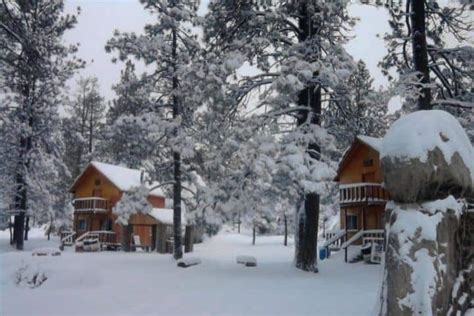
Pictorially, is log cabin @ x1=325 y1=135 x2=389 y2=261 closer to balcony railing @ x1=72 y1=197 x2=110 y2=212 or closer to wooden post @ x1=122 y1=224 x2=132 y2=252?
wooden post @ x1=122 y1=224 x2=132 y2=252

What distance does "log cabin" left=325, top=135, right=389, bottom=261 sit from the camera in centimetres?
2228

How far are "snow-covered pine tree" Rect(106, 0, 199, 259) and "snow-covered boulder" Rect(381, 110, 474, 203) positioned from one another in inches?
589

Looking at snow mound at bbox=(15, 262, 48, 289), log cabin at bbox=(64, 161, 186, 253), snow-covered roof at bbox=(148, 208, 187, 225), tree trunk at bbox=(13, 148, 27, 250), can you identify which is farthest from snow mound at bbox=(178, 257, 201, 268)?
tree trunk at bbox=(13, 148, 27, 250)

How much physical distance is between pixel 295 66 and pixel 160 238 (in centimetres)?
2229

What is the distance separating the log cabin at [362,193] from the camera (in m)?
22.3

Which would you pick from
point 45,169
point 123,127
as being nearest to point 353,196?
point 123,127

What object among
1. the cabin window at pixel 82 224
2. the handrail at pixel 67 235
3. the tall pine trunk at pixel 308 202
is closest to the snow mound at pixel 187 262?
the tall pine trunk at pixel 308 202

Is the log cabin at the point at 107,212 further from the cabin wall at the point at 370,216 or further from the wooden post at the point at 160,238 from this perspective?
the cabin wall at the point at 370,216

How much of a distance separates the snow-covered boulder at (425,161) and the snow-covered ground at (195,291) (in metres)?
3.57

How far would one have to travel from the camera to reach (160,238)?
33656mm

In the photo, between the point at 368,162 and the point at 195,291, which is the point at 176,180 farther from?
the point at 195,291

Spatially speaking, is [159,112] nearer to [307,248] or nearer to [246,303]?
[307,248]

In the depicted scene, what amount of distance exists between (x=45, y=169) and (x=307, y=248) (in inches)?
840

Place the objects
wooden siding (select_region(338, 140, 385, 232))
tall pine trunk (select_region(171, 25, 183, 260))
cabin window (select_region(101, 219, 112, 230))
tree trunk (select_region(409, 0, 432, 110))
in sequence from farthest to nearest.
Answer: cabin window (select_region(101, 219, 112, 230)) → wooden siding (select_region(338, 140, 385, 232)) → tall pine trunk (select_region(171, 25, 183, 260)) → tree trunk (select_region(409, 0, 432, 110))
